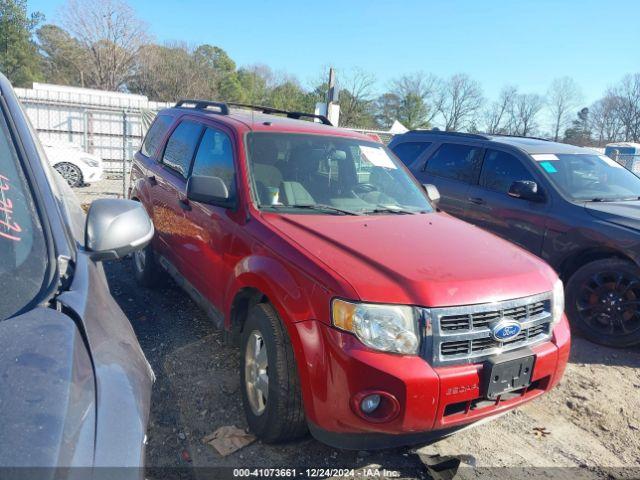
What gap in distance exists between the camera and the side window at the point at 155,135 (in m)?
5.04

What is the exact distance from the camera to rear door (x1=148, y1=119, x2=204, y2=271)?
4.14 meters

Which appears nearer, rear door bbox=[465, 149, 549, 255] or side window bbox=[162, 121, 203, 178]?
side window bbox=[162, 121, 203, 178]

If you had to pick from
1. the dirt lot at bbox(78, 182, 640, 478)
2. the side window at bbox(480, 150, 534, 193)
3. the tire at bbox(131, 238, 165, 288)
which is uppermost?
the side window at bbox(480, 150, 534, 193)

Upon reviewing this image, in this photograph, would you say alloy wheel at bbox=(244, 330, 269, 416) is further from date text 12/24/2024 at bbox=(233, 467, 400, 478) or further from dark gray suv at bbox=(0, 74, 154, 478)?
dark gray suv at bbox=(0, 74, 154, 478)

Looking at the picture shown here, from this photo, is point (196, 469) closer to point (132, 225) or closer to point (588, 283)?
point (132, 225)

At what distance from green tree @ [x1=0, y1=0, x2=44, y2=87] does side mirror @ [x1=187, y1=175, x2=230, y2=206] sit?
40.5 metres

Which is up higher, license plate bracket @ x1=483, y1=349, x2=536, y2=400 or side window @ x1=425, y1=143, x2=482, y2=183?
side window @ x1=425, y1=143, x2=482, y2=183

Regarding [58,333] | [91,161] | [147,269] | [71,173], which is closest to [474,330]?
[58,333]

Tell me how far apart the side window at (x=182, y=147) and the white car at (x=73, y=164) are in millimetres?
7849

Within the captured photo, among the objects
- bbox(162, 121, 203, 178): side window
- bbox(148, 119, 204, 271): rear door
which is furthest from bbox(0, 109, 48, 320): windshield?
bbox(162, 121, 203, 178): side window

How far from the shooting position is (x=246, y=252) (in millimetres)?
2994

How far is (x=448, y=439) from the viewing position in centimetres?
304

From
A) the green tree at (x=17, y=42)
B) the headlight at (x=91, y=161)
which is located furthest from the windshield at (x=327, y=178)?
the green tree at (x=17, y=42)

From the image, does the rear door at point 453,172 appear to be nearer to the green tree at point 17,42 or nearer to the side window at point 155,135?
the side window at point 155,135
